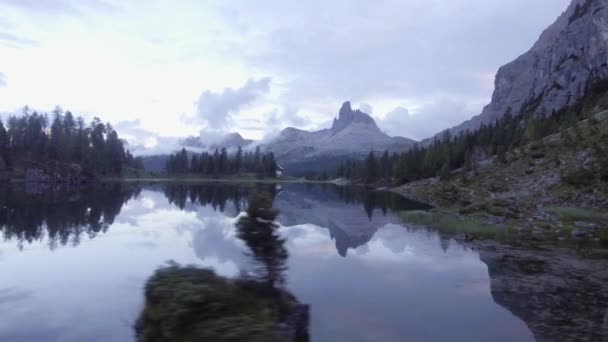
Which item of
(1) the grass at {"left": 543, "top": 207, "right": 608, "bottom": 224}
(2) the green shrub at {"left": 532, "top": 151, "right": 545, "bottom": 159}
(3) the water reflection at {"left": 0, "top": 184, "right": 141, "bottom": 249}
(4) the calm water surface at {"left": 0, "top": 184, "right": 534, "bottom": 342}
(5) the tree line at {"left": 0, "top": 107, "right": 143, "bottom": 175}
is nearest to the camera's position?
(4) the calm water surface at {"left": 0, "top": 184, "right": 534, "bottom": 342}

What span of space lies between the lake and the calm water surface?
65 mm

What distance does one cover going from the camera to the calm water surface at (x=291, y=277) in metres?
16.6

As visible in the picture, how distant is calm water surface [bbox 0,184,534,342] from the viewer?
16.6m

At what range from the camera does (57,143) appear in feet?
522

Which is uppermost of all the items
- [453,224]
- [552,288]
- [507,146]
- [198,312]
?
[507,146]

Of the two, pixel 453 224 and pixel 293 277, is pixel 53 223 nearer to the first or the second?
pixel 293 277

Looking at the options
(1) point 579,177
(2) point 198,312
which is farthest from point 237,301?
(1) point 579,177

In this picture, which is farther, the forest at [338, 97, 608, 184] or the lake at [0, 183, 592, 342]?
the forest at [338, 97, 608, 184]

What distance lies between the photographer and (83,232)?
38188 millimetres

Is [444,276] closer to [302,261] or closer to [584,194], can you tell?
[302,261]

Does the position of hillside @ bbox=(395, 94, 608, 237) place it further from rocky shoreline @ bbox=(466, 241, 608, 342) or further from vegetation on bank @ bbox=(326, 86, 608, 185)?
rocky shoreline @ bbox=(466, 241, 608, 342)

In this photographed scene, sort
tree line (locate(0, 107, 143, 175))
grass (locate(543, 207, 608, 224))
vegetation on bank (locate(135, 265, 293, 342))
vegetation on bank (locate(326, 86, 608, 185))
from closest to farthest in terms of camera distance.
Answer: vegetation on bank (locate(135, 265, 293, 342)) < grass (locate(543, 207, 608, 224)) < vegetation on bank (locate(326, 86, 608, 185)) < tree line (locate(0, 107, 143, 175))

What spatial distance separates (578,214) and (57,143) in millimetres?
162897

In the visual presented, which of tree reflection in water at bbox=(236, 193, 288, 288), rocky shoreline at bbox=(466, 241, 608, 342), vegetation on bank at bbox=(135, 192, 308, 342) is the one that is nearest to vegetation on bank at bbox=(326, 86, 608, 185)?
rocky shoreline at bbox=(466, 241, 608, 342)
